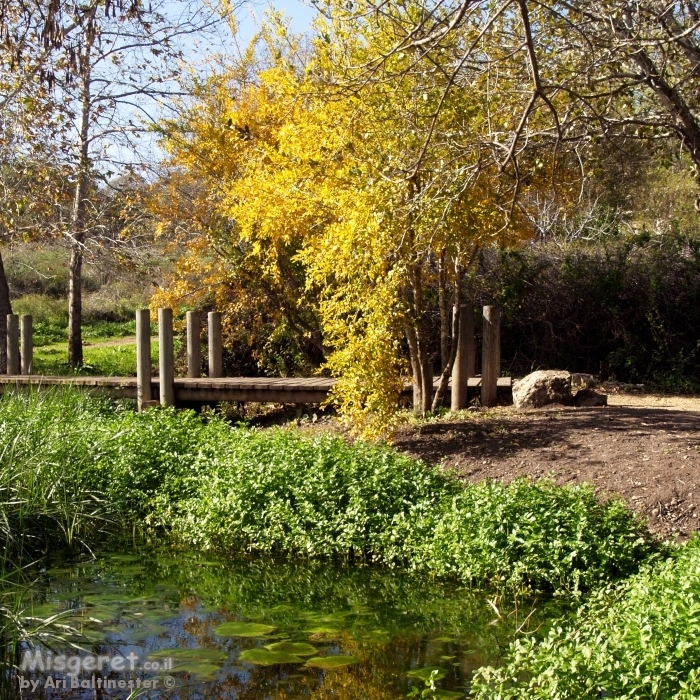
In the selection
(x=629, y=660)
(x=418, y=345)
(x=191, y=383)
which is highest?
(x=418, y=345)

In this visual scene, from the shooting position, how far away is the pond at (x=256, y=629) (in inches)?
213

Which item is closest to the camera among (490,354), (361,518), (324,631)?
(324,631)

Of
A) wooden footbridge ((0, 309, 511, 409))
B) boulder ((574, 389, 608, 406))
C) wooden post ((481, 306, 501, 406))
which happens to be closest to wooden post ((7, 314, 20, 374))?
wooden footbridge ((0, 309, 511, 409))

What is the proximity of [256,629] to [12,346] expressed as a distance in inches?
424

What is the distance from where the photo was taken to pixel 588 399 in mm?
10930

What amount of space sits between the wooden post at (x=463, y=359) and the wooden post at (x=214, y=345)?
4.19 meters

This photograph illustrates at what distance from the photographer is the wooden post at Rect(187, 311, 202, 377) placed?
13461mm

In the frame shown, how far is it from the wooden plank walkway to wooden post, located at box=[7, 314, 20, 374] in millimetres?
1794

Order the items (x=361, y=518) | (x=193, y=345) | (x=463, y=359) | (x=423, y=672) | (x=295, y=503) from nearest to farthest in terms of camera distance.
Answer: (x=423, y=672), (x=361, y=518), (x=295, y=503), (x=463, y=359), (x=193, y=345)

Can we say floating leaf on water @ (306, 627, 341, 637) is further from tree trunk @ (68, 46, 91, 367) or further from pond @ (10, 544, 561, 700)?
tree trunk @ (68, 46, 91, 367)

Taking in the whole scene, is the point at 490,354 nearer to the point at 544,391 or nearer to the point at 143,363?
the point at 544,391

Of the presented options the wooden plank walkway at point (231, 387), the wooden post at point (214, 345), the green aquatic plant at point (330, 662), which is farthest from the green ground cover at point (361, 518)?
the wooden post at point (214, 345)

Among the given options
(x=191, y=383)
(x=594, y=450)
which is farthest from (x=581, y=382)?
(x=191, y=383)

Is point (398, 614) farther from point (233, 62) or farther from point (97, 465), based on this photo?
point (233, 62)
